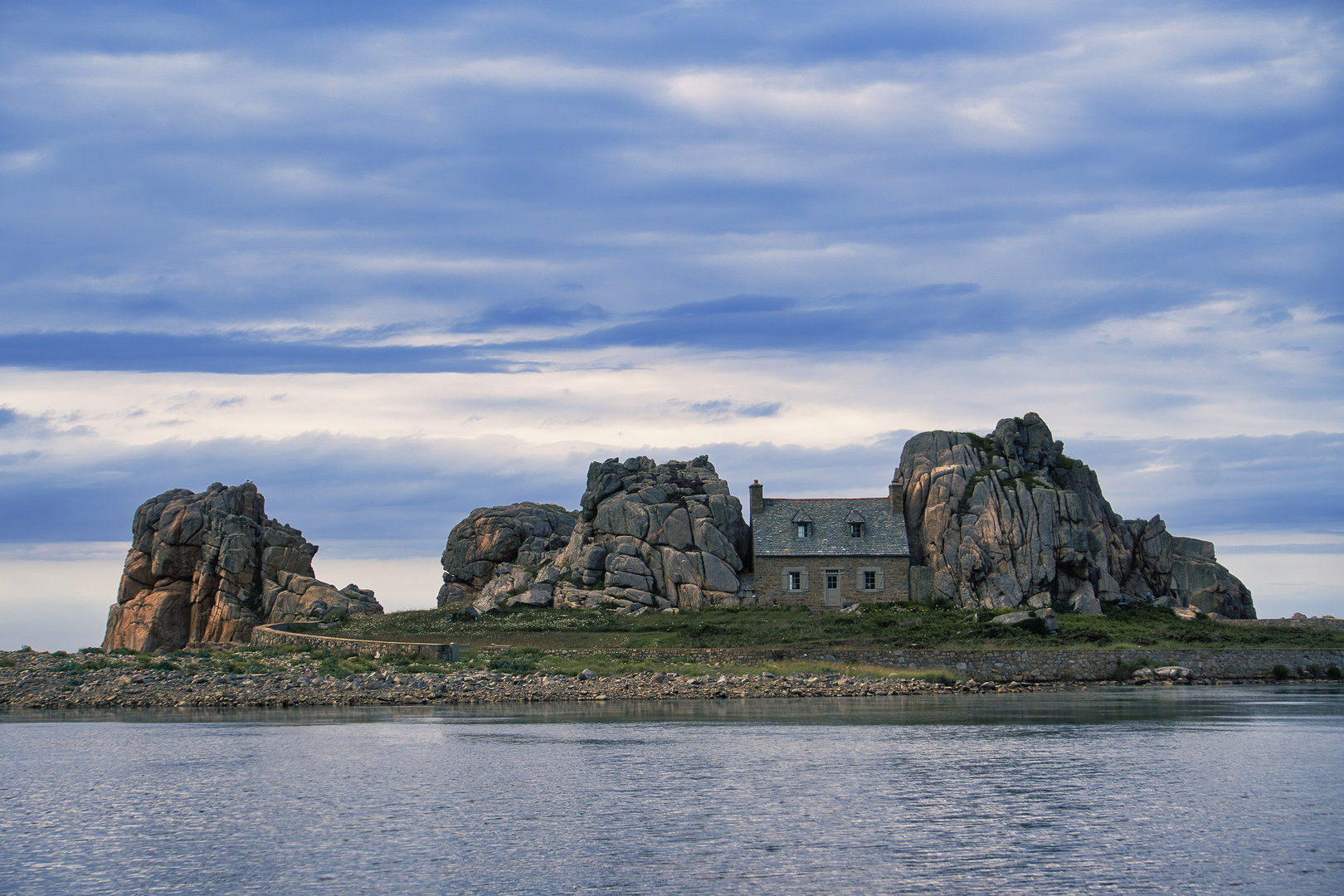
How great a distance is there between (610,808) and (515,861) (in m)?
3.72

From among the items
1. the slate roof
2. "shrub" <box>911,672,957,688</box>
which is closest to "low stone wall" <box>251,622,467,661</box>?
"shrub" <box>911,672,957,688</box>

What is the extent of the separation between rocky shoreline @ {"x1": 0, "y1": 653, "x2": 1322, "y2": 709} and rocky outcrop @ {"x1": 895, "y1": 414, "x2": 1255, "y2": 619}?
15.4m

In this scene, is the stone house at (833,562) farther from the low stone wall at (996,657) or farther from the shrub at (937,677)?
the shrub at (937,677)

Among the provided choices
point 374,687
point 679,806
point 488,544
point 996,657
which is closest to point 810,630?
point 996,657

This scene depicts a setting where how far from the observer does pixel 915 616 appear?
55438 millimetres

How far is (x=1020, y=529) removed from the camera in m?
60.3

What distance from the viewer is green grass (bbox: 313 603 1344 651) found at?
49.6 metres

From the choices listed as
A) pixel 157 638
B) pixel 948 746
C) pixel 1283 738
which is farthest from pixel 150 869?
pixel 157 638

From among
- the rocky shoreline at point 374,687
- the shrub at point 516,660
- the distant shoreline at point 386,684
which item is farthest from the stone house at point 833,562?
the shrub at point 516,660

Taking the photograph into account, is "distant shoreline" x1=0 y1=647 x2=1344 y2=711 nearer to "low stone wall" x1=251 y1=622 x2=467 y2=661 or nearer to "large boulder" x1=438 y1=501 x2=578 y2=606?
"low stone wall" x1=251 y1=622 x2=467 y2=661

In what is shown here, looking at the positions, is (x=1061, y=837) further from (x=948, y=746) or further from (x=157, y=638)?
(x=157, y=638)

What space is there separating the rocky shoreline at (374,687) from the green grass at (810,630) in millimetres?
5441

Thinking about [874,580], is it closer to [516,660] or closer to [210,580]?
[516,660]

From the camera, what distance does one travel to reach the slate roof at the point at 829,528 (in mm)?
61062
